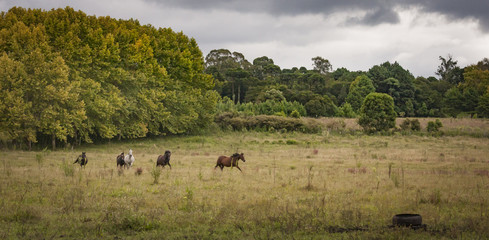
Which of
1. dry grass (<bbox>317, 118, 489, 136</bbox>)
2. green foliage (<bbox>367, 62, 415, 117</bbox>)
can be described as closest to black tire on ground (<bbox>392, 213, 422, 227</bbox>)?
dry grass (<bbox>317, 118, 489, 136</bbox>)

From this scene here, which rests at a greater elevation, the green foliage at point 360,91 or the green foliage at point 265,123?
the green foliage at point 360,91

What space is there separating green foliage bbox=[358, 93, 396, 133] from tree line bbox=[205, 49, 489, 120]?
21.5 metres

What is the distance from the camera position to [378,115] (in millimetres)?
50688

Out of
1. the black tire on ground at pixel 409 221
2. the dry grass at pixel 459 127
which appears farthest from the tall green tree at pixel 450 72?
the black tire on ground at pixel 409 221

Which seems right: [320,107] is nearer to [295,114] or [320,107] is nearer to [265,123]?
[295,114]

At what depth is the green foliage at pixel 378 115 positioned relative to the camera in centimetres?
5094

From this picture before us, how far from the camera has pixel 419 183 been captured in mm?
16281

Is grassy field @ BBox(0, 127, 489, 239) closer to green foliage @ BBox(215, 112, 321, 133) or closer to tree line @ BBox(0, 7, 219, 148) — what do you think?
tree line @ BBox(0, 7, 219, 148)

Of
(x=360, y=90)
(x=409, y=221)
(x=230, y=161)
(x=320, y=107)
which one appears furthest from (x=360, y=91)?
(x=409, y=221)

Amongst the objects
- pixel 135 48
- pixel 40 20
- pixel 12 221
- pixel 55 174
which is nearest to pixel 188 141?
pixel 135 48

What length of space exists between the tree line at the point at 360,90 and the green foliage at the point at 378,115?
70.6 feet

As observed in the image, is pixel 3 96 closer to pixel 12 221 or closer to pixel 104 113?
pixel 104 113

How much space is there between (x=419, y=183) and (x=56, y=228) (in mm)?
13056

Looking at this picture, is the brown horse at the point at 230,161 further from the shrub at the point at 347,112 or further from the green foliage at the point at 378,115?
the shrub at the point at 347,112
